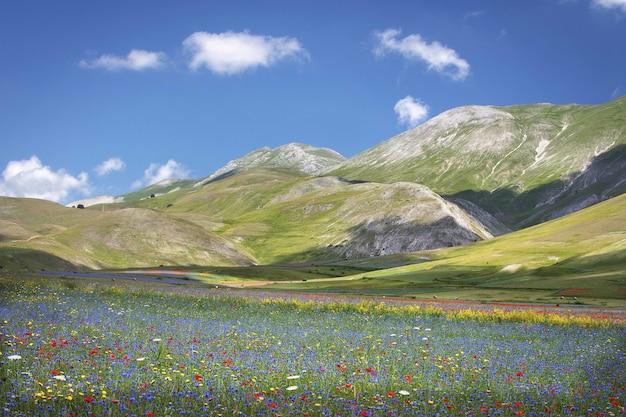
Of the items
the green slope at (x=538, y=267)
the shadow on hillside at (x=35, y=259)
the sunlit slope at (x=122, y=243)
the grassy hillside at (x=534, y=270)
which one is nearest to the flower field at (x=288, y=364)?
the grassy hillside at (x=534, y=270)

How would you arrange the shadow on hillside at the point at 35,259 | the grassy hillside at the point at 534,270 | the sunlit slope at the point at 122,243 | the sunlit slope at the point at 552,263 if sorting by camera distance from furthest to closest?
the sunlit slope at the point at 122,243, the shadow on hillside at the point at 35,259, the sunlit slope at the point at 552,263, the grassy hillside at the point at 534,270

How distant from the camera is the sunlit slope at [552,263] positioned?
261 ft

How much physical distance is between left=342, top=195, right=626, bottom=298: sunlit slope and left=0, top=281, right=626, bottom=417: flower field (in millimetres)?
46611

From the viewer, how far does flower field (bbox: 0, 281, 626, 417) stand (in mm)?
13297

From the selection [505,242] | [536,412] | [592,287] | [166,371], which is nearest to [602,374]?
[536,412]

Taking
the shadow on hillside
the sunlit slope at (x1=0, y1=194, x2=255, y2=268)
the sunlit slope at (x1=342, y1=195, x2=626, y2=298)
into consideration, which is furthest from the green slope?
the shadow on hillside

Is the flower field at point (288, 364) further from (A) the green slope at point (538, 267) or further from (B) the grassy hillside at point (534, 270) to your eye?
(A) the green slope at point (538, 267)

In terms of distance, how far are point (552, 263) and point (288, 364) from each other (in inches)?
4205

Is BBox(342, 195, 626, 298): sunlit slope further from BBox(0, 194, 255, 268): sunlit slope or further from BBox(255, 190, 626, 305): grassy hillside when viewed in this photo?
BBox(0, 194, 255, 268): sunlit slope

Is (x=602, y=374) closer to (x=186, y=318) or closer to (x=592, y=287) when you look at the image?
(x=186, y=318)

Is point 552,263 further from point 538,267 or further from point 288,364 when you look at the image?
point 288,364

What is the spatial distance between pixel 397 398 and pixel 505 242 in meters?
149

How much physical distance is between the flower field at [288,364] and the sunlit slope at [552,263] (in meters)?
46.6

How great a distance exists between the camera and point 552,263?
113 meters
